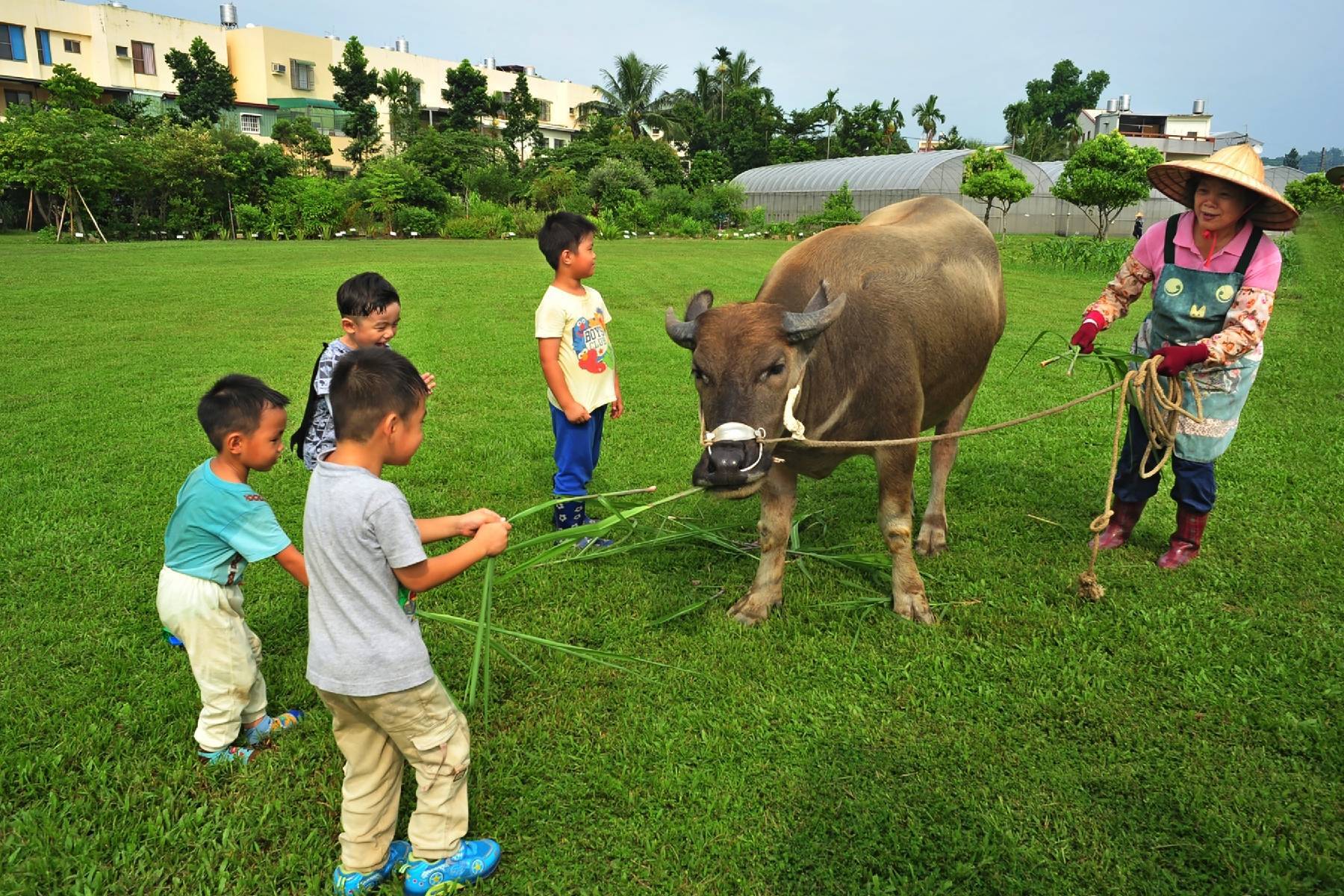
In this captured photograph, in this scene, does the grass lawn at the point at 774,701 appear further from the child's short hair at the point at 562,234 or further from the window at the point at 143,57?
the window at the point at 143,57

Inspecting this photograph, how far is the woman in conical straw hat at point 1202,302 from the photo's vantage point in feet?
13.8

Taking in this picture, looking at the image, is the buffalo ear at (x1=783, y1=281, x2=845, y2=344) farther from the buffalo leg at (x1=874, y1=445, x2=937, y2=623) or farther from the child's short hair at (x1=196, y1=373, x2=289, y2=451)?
the child's short hair at (x1=196, y1=373, x2=289, y2=451)

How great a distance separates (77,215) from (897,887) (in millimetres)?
36304

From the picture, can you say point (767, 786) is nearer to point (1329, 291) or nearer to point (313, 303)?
point (313, 303)

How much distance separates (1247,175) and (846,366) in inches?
83.7

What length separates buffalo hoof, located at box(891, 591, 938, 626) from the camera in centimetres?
438

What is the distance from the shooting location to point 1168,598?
4492 mm

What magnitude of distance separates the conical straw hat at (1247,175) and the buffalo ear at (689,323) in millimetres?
2442

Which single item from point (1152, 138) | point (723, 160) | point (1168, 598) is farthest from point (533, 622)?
point (1152, 138)

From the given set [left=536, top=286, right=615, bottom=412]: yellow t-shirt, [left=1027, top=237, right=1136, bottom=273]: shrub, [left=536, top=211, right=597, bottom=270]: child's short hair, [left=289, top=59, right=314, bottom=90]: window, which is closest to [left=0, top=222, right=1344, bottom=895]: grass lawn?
[left=536, top=286, right=615, bottom=412]: yellow t-shirt

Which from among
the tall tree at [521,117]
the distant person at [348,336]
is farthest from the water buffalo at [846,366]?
the tall tree at [521,117]

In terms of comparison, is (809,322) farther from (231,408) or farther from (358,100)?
(358,100)

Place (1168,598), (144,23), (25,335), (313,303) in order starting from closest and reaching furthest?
(1168,598), (25,335), (313,303), (144,23)

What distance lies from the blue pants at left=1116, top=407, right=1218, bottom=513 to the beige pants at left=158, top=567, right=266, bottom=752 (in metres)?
4.55
